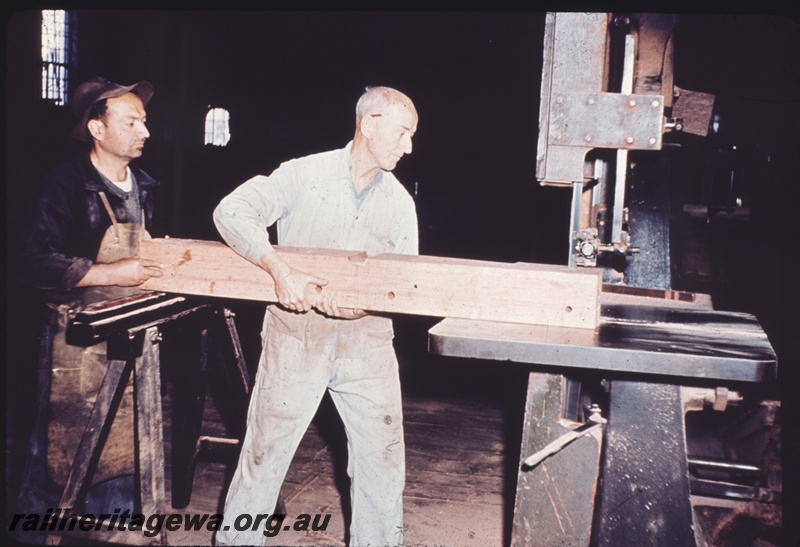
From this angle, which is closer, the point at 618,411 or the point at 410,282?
the point at 618,411

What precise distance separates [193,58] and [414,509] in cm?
904

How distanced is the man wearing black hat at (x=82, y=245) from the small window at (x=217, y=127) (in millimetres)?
9158

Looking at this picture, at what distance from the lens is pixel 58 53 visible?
7.32 metres

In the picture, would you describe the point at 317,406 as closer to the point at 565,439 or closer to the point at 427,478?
the point at 565,439

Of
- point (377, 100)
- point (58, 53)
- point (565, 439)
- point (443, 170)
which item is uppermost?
point (58, 53)

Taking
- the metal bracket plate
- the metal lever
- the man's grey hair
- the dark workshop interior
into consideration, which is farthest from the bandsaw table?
the man's grey hair

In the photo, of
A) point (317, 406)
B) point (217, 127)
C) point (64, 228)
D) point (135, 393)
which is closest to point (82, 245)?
point (64, 228)

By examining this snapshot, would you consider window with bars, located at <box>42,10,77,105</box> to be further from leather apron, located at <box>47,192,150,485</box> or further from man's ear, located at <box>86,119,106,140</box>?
leather apron, located at <box>47,192,150,485</box>

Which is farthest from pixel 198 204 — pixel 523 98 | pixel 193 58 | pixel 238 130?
pixel 523 98

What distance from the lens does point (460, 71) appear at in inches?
374

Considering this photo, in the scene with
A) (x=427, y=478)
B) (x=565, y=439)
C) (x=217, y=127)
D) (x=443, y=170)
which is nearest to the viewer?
(x=565, y=439)

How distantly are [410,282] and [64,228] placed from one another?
1.47m

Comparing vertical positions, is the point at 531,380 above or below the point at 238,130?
below

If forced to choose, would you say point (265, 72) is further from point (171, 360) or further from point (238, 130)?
point (171, 360)
